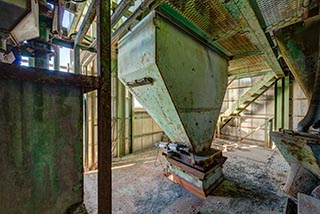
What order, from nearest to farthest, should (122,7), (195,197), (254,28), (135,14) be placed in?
(122,7)
(135,14)
(254,28)
(195,197)

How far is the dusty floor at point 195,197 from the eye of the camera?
7.47ft

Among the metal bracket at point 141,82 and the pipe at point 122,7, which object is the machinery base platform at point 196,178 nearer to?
the metal bracket at point 141,82

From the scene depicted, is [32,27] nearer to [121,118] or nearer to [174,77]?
[174,77]

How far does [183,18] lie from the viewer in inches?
74.3

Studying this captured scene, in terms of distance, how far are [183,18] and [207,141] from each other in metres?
1.97

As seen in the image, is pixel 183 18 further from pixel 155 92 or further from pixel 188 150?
pixel 188 150

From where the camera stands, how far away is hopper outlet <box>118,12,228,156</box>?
1777mm

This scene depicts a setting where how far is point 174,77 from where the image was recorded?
193 cm

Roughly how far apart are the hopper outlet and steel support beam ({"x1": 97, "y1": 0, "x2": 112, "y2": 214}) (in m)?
0.87

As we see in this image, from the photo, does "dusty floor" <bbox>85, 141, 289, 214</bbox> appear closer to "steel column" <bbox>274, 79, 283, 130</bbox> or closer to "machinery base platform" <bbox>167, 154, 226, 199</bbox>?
"machinery base platform" <bbox>167, 154, 226, 199</bbox>

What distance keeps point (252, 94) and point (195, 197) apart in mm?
4552

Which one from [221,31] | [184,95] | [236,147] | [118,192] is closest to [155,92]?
[184,95]

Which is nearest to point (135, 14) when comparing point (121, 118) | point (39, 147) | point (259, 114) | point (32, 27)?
point (32, 27)

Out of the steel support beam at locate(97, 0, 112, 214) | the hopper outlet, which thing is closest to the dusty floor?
the hopper outlet
